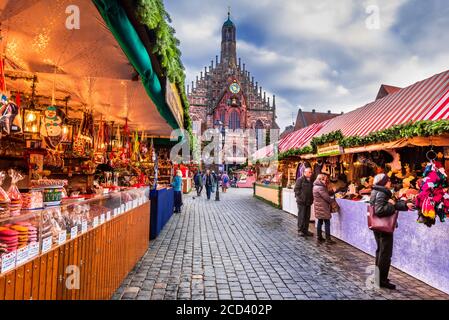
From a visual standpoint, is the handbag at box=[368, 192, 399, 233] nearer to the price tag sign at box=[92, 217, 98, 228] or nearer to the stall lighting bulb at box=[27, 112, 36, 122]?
the price tag sign at box=[92, 217, 98, 228]

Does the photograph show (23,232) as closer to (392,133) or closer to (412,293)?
(412,293)

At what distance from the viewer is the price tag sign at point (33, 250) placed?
2084 millimetres

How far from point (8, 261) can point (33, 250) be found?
0.29 metres

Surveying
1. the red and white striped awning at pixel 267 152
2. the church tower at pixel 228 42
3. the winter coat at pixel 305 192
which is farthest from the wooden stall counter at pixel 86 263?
the church tower at pixel 228 42

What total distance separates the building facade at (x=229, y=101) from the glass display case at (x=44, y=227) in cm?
4769

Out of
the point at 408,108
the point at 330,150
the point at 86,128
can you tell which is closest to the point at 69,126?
the point at 86,128

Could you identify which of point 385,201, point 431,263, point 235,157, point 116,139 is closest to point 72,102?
point 116,139

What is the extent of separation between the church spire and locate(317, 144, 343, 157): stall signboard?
193ft

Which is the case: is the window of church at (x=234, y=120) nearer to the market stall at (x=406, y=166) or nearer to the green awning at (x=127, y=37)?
the market stall at (x=406, y=166)

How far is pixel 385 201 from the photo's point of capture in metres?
4.27

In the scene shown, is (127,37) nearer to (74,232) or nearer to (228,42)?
(74,232)

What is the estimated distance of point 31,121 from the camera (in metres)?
4.97

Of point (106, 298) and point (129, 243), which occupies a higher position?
point (129, 243)

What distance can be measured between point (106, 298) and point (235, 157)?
46530mm
